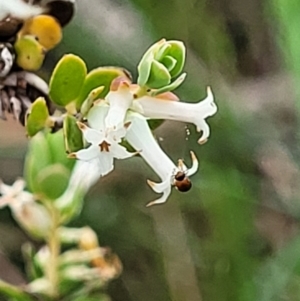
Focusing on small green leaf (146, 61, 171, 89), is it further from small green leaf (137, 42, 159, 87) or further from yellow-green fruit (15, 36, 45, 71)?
yellow-green fruit (15, 36, 45, 71)

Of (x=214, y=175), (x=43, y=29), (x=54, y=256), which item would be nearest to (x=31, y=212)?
(x=54, y=256)

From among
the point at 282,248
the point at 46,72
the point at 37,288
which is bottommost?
the point at 282,248

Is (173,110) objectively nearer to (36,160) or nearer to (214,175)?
(36,160)

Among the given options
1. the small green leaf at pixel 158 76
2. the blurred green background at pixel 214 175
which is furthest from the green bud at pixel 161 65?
the blurred green background at pixel 214 175

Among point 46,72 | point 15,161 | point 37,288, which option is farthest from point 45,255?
point 15,161

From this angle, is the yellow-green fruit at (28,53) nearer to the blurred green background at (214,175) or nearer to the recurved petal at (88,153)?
the recurved petal at (88,153)

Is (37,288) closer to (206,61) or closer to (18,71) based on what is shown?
(18,71)

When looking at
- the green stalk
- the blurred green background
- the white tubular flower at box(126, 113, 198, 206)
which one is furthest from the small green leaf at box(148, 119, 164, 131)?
the blurred green background
